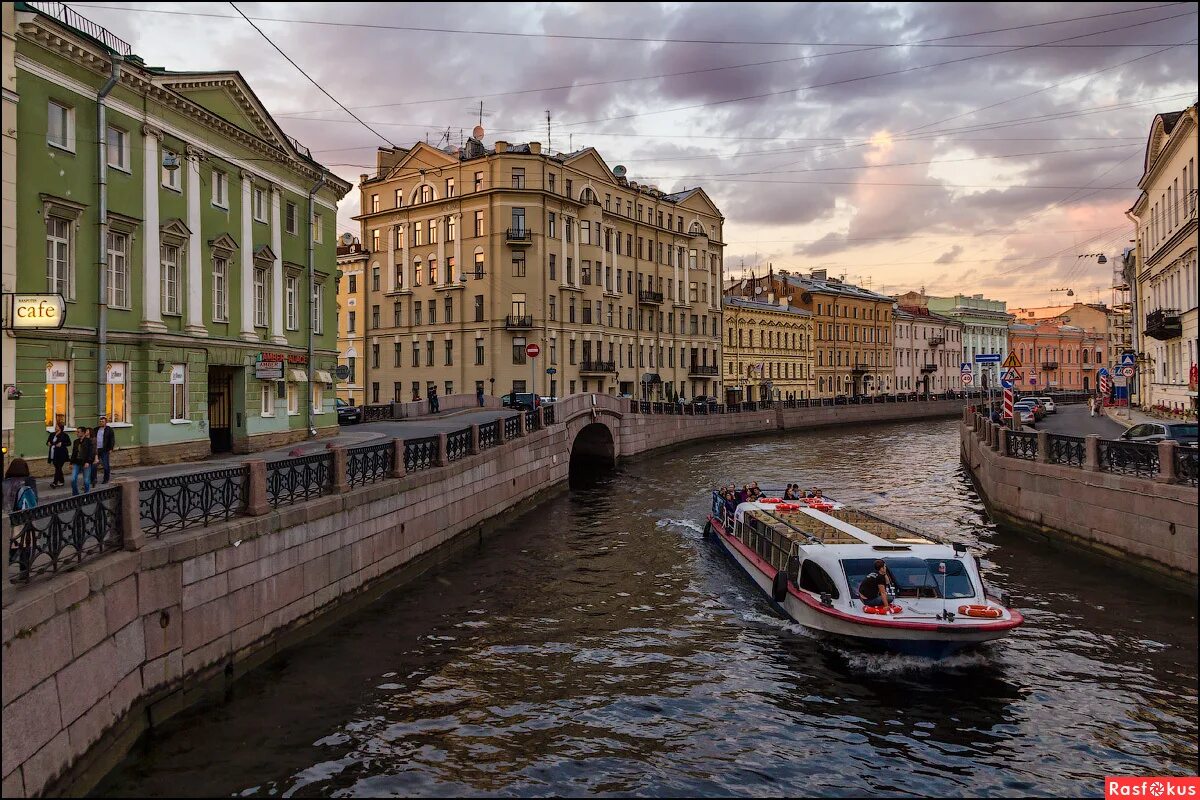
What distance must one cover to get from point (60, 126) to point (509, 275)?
39979mm

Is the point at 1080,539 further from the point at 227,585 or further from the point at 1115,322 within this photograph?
the point at 1115,322

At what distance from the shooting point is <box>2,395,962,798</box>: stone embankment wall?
8523 millimetres

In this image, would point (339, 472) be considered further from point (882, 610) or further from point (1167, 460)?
point (1167, 460)

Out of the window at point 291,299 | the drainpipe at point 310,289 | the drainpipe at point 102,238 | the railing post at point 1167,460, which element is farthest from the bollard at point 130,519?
the drainpipe at point 310,289

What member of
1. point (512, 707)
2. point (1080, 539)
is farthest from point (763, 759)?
Result: point (1080, 539)

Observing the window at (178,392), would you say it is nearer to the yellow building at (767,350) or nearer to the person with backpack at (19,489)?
the person with backpack at (19,489)

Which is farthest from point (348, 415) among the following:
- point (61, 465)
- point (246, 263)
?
point (61, 465)

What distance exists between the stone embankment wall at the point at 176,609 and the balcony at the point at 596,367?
1551 inches

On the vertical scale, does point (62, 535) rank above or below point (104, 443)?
below

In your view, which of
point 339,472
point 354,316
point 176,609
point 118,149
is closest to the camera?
point 176,609

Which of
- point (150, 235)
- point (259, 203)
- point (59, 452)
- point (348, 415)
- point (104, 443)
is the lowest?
point (59, 452)

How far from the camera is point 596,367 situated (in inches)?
2495

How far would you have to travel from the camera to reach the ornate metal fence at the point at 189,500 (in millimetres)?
11984

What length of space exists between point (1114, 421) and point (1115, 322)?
Result: 113837mm
